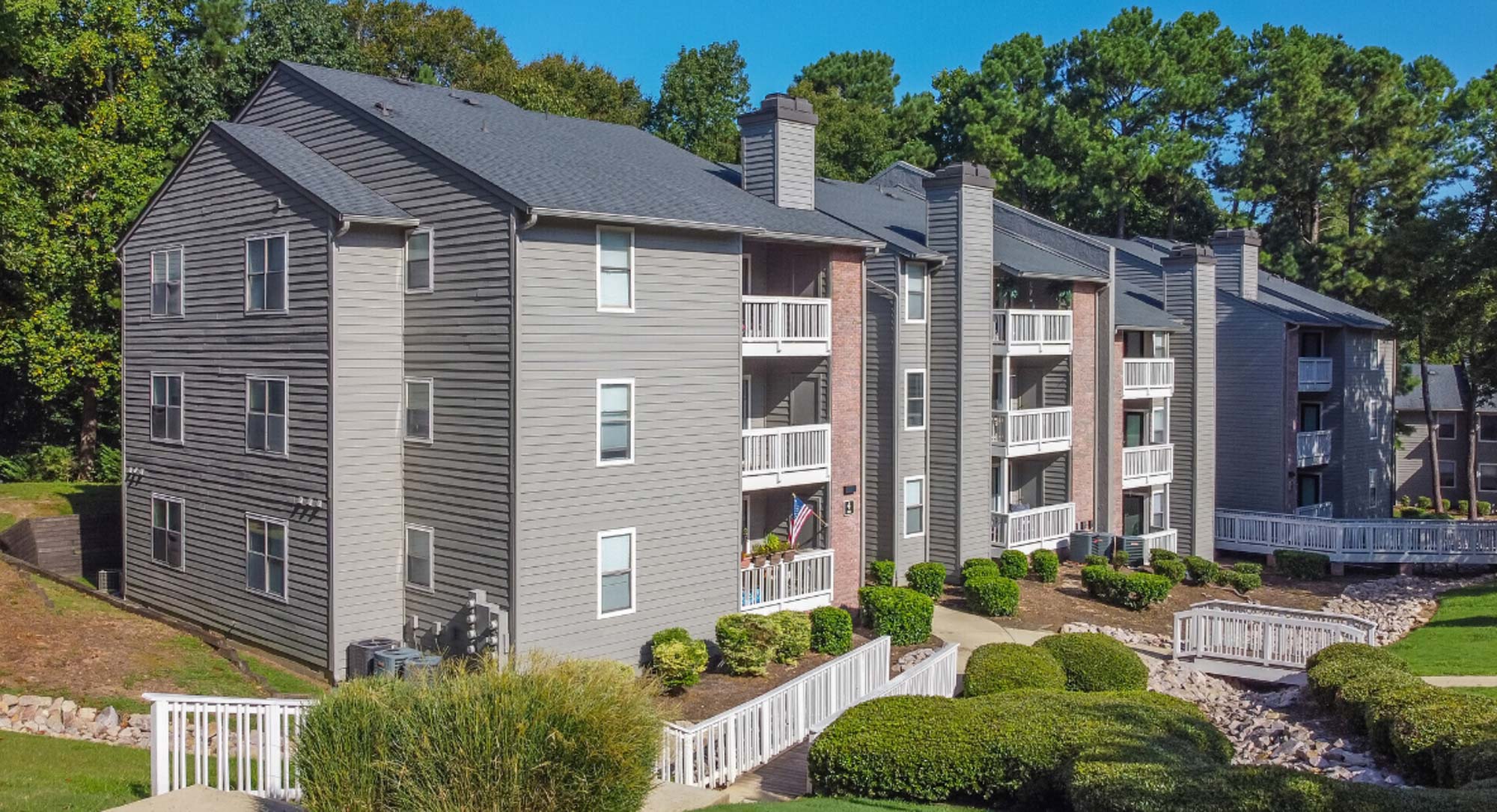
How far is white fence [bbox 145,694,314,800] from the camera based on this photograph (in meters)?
12.9

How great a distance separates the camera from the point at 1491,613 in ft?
89.8

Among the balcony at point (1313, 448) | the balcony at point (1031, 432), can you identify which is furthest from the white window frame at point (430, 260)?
the balcony at point (1313, 448)

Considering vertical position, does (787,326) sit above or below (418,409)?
above

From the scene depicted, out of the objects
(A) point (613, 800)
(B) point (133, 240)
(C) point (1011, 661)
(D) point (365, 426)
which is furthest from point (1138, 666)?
(B) point (133, 240)

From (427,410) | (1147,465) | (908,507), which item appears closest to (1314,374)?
(1147,465)

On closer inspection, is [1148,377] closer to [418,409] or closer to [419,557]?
[418,409]

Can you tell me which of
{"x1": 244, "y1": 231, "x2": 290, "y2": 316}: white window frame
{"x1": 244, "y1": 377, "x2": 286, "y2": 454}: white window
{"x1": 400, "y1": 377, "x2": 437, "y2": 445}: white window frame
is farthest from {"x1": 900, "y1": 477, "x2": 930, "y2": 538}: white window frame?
{"x1": 244, "y1": 231, "x2": 290, "y2": 316}: white window frame

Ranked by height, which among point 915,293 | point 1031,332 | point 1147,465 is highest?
point 915,293

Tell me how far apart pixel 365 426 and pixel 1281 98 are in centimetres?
5169

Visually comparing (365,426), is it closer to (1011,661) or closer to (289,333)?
(289,333)

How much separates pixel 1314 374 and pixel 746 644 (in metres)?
28.6

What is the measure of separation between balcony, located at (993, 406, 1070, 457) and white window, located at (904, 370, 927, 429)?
2.72 metres

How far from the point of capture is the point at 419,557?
2156cm

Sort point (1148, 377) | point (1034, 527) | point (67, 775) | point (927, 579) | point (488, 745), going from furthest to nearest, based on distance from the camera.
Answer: point (1148, 377) → point (1034, 527) → point (927, 579) → point (67, 775) → point (488, 745)
